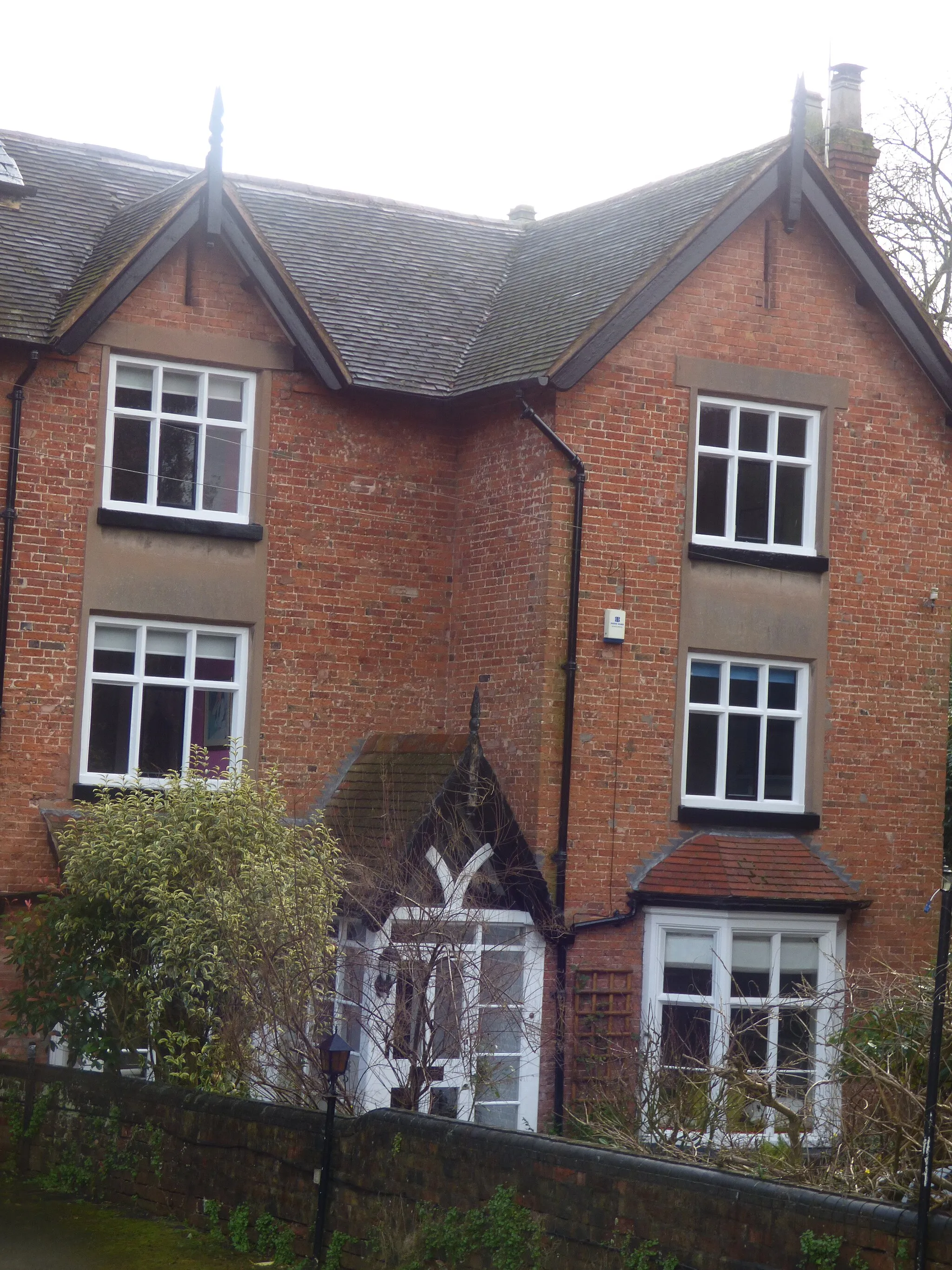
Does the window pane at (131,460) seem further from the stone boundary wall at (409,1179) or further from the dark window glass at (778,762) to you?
the dark window glass at (778,762)

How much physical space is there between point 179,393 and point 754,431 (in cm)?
637

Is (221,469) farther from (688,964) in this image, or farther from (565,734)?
(688,964)

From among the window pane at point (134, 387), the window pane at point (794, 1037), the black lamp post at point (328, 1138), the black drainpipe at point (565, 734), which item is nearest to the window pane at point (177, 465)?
the window pane at point (134, 387)

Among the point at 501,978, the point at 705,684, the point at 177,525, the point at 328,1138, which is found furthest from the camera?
the point at 705,684

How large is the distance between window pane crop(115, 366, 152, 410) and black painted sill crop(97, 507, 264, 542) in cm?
118

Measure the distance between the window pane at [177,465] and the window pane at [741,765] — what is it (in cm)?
643

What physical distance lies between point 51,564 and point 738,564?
7.39 m

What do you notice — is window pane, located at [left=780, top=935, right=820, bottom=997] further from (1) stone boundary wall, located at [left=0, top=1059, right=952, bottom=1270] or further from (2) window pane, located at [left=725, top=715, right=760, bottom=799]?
(1) stone boundary wall, located at [left=0, top=1059, right=952, bottom=1270]

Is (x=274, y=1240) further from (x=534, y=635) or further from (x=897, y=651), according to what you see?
(x=897, y=651)

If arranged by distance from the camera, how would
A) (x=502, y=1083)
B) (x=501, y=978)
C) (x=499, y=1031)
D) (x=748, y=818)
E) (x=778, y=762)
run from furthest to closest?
(x=778, y=762), (x=748, y=818), (x=502, y=1083), (x=499, y=1031), (x=501, y=978)

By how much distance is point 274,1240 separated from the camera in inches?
472

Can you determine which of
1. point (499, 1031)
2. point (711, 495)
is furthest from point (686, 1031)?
point (711, 495)

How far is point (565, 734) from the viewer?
1828 centimetres

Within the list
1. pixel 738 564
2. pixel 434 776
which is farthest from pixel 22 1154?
pixel 738 564
